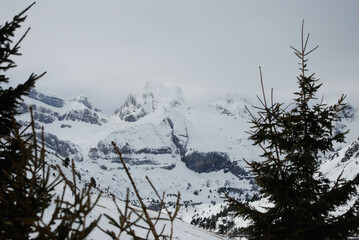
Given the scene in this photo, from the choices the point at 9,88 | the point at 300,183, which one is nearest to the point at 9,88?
the point at 9,88

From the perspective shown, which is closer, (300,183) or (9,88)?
(9,88)

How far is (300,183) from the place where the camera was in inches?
243

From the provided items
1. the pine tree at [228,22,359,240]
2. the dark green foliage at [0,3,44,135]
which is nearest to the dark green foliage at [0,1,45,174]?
the dark green foliage at [0,3,44,135]

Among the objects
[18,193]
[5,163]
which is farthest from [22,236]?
[5,163]

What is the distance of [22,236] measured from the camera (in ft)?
6.04

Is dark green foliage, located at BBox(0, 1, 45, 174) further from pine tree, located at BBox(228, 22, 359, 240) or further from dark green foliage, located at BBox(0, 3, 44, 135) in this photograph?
pine tree, located at BBox(228, 22, 359, 240)

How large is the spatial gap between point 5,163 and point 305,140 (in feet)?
22.0

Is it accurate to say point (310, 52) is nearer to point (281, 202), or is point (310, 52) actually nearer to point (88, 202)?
point (281, 202)

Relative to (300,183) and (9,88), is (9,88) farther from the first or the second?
(300,183)

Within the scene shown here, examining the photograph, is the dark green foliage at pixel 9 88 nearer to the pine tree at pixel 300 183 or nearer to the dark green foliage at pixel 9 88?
the dark green foliage at pixel 9 88

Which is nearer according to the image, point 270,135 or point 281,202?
point 281,202

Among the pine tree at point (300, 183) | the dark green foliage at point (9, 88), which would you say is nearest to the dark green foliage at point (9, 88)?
the dark green foliage at point (9, 88)

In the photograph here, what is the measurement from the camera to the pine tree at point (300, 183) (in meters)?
5.44

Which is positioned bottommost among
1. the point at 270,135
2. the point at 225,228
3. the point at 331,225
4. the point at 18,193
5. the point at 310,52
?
the point at 18,193
